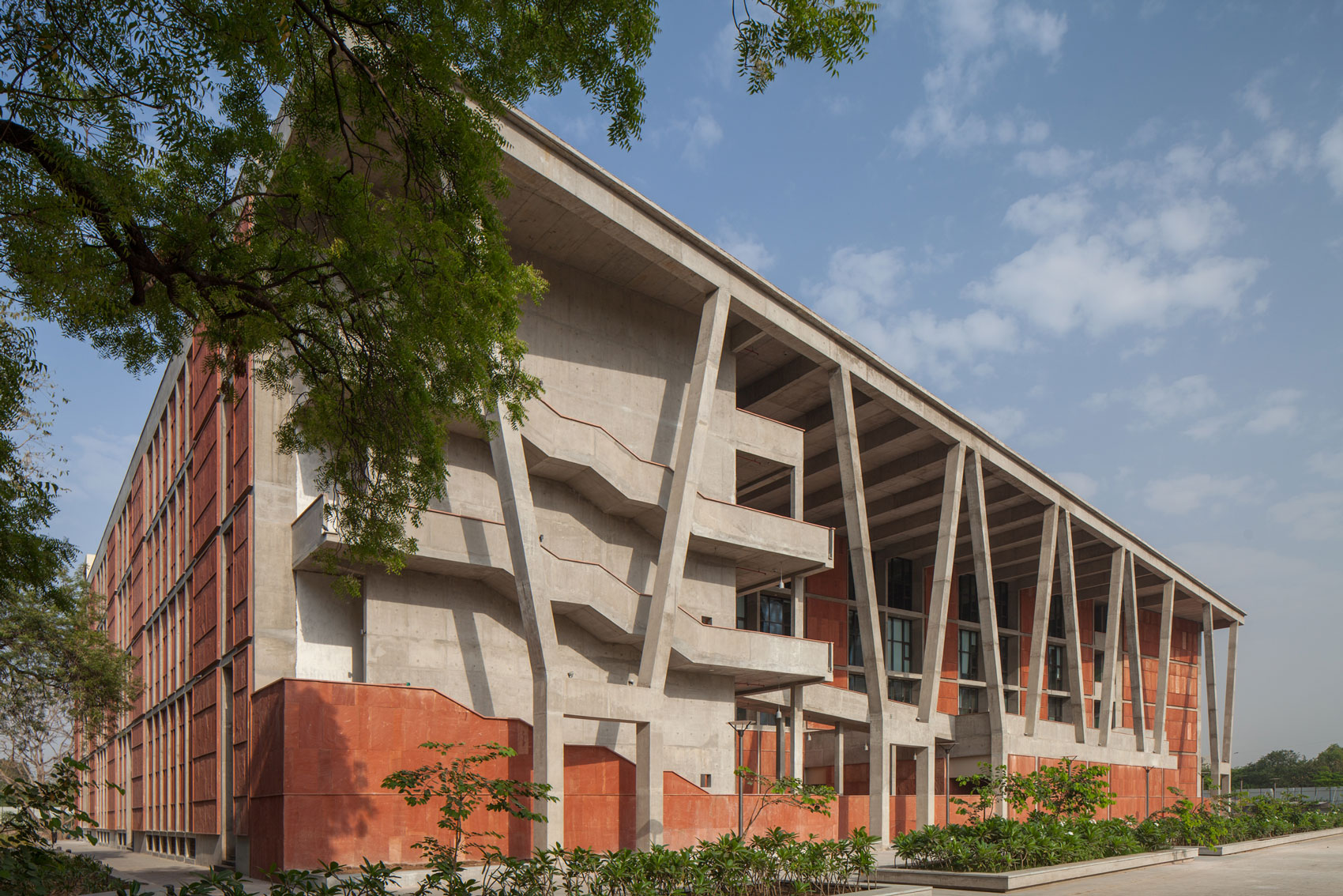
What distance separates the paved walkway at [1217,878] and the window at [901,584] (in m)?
24.3

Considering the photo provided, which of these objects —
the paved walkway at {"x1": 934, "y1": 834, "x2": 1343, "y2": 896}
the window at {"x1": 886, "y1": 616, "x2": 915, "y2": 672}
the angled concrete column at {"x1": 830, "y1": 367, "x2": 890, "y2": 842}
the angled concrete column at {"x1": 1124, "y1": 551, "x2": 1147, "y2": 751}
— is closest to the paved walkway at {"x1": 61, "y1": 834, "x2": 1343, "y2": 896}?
the paved walkway at {"x1": 934, "y1": 834, "x2": 1343, "y2": 896}

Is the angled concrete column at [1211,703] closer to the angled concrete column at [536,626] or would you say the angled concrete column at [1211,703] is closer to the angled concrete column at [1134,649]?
the angled concrete column at [1134,649]

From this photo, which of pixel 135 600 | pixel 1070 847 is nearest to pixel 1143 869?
pixel 1070 847

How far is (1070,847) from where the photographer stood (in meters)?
19.8

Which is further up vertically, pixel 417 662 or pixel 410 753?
pixel 417 662

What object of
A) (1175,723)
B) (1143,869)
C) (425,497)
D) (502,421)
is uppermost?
(502,421)

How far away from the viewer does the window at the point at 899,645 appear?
51312 mm

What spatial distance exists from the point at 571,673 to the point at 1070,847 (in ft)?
43.3

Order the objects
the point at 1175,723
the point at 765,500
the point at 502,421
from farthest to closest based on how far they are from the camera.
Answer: the point at 1175,723
the point at 765,500
the point at 502,421

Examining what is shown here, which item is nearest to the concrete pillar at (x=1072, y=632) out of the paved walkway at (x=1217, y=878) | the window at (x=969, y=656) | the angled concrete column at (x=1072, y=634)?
the angled concrete column at (x=1072, y=634)

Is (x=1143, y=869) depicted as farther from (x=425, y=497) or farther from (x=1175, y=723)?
(x=1175, y=723)

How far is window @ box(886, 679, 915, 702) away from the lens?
5162cm

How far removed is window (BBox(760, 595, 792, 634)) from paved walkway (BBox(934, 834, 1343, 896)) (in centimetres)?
1897

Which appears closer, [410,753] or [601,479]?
[410,753]
